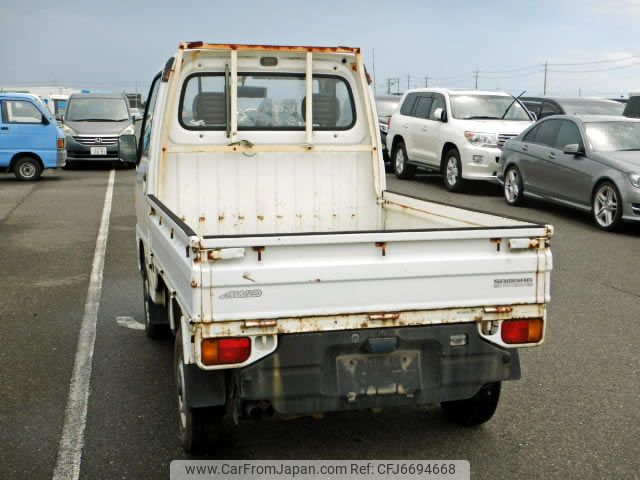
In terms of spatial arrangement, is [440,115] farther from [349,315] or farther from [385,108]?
[349,315]

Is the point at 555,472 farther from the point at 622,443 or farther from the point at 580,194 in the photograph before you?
the point at 580,194

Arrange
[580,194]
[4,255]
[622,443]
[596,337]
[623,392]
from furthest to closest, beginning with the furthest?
[580,194] < [4,255] < [596,337] < [623,392] < [622,443]

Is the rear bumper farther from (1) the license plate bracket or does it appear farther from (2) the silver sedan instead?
(2) the silver sedan

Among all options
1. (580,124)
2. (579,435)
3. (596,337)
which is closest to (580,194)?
(580,124)

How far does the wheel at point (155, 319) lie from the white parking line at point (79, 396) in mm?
444

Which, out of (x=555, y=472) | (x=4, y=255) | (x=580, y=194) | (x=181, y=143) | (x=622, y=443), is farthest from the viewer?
(x=580, y=194)

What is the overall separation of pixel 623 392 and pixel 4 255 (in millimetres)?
7629

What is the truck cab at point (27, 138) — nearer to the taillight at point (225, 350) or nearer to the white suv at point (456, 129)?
the white suv at point (456, 129)

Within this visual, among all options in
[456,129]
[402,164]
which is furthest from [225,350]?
[402,164]

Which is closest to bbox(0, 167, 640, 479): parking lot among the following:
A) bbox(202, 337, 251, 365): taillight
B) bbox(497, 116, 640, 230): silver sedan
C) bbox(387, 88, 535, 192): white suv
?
bbox(202, 337, 251, 365): taillight

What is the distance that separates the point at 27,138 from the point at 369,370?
17.1 m

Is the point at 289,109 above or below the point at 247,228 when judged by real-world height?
above

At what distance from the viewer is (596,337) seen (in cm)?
674

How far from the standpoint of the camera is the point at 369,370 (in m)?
4.07
